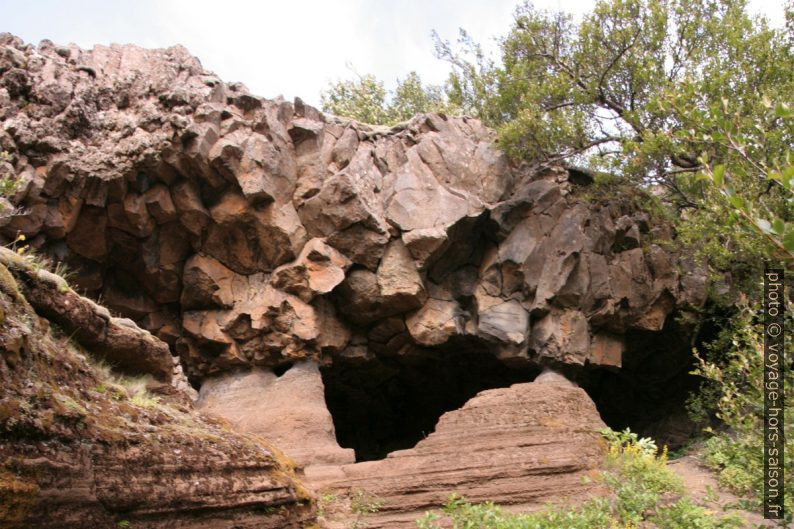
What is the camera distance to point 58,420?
5707 mm

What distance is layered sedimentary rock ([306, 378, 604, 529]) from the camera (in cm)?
1279

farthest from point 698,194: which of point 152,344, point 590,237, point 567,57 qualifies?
point 152,344

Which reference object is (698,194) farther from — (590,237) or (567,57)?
(567,57)

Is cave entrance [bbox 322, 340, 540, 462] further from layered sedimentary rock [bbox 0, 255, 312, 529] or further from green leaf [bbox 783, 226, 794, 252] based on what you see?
green leaf [bbox 783, 226, 794, 252]

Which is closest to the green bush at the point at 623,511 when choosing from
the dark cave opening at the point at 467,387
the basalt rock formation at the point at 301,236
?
the basalt rock formation at the point at 301,236

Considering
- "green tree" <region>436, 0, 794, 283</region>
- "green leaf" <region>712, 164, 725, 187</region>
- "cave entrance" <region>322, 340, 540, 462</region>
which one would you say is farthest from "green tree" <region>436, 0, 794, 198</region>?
"green leaf" <region>712, 164, 725, 187</region>

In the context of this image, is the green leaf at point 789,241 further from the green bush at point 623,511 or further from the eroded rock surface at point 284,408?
the eroded rock surface at point 284,408

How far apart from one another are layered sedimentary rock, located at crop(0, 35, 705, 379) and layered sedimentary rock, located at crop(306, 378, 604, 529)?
11.3 ft

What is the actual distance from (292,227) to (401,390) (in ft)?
22.1

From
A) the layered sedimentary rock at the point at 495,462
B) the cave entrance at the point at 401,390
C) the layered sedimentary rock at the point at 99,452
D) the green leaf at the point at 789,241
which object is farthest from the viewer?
the cave entrance at the point at 401,390

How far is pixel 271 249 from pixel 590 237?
7990mm

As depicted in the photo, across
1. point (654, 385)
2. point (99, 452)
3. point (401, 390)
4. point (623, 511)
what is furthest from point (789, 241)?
point (654, 385)

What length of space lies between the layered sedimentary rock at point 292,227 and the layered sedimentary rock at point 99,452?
32.3ft

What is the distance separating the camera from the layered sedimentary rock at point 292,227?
666 inches
